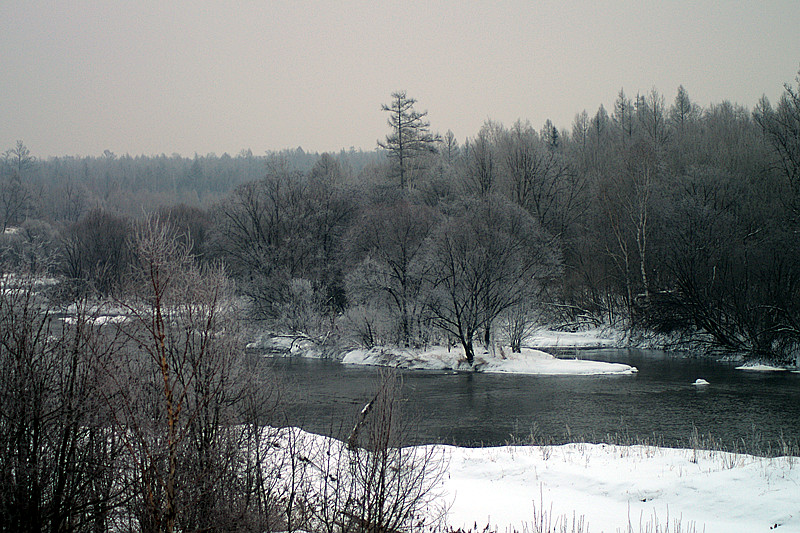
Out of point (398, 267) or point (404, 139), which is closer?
point (398, 267)

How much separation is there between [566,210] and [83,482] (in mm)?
49851

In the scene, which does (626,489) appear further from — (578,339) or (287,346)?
(287,346)

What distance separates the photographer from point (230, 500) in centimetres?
894

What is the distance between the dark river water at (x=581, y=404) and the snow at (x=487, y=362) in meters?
1.36

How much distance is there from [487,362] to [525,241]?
32.3ft

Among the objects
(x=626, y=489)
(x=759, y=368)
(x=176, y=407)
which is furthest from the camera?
(x=759, y=368)

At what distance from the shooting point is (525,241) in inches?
1640

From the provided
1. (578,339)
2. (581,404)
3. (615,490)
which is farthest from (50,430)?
(578,339)

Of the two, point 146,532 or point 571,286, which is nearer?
point 146,532

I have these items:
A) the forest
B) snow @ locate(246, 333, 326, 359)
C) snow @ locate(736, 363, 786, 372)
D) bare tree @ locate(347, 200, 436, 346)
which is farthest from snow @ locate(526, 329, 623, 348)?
snow @ locate(246, 333, 326, 359)

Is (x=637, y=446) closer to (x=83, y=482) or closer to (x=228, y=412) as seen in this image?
(x=228, y=412)

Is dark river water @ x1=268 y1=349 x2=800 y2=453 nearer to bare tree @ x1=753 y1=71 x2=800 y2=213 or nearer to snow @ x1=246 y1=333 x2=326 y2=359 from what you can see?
snow @ x1=246 y1=333 x2=326 y2=359

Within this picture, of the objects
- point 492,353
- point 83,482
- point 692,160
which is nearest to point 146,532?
point 83,482

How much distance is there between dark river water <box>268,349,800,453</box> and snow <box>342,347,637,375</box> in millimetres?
1364
